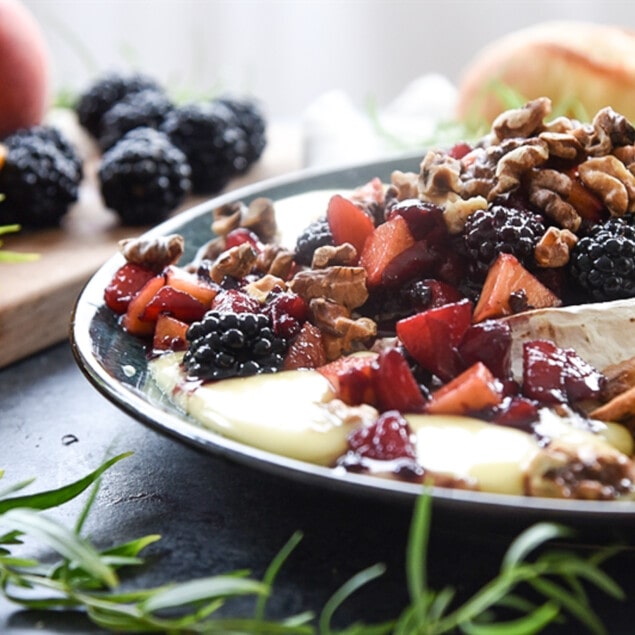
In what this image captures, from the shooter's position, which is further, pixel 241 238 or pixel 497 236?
pixel 241 238

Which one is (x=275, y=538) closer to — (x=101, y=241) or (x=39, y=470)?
(x=39, y=470)

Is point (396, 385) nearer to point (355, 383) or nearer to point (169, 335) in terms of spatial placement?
point (355, 383)

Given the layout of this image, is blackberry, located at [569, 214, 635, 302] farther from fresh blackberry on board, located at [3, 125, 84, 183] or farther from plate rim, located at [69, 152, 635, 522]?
fresh blackberry on board, located at [3, 125, 84, 183]

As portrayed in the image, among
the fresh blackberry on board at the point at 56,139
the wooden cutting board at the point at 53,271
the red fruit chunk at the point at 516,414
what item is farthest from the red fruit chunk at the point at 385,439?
the fresh blackberry on board at the point at 56,139

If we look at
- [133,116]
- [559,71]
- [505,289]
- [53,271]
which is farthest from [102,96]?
[505,289]

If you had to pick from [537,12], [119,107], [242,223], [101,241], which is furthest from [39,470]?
[537,12]

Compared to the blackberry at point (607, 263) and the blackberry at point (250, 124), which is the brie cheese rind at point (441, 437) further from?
the blackberry at point (250, 124)
